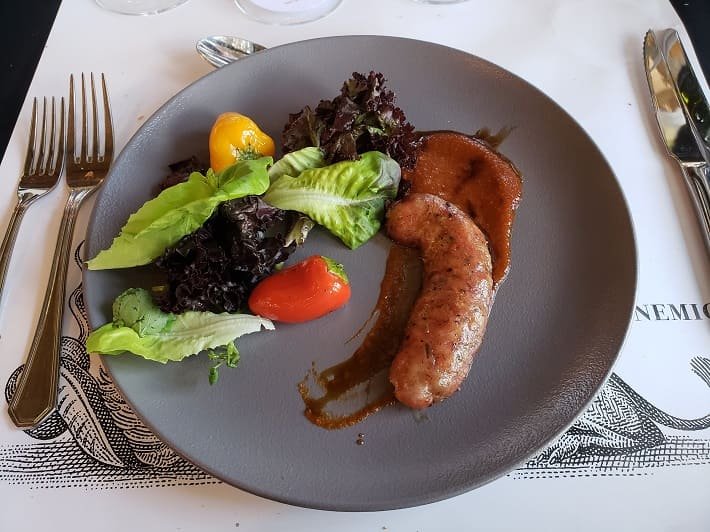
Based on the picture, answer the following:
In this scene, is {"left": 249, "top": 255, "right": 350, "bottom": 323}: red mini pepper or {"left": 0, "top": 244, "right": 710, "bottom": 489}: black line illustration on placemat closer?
{"left": 0, "top": 244, "right": 710, "bottom": 489}: black line illustration on placemat

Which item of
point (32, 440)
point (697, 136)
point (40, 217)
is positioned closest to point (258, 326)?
point (32, 440)

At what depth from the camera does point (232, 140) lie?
1.84 metres

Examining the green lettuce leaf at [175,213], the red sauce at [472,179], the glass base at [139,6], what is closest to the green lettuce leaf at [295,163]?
the green lettuce leaf at [175,213]

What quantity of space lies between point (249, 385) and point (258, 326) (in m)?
0.18

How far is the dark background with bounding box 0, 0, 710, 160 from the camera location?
244cm

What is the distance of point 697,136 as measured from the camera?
2.03 m

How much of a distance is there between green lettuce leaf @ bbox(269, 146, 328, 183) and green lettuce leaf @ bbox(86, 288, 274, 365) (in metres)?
0.52

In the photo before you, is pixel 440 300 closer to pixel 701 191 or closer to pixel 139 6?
pixel 701 191

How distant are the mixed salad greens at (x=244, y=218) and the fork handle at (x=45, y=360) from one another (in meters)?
0.24

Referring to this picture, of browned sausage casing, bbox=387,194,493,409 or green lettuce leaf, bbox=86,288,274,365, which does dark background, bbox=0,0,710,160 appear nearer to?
green lettuce leaf, bbox=86,288,274,365

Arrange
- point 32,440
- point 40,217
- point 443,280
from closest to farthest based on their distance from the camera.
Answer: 1. point 32,440
2. point 443,280
3. point 40,217

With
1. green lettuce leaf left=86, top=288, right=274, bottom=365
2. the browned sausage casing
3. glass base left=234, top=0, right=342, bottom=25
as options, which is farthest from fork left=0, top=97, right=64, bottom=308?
the browned sausage casing

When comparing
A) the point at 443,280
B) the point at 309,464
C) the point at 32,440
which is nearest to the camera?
the point at 309,464

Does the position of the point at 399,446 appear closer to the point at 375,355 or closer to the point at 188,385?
the point at 375,355
